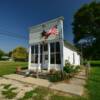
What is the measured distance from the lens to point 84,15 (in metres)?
31.5

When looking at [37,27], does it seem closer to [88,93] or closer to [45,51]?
[45,51]

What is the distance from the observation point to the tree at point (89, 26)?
30.4 m

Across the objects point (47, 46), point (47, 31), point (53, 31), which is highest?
point (47, 31)

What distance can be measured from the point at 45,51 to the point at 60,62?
7.70 ft

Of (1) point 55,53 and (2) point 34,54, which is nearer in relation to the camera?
(1) point 55,53

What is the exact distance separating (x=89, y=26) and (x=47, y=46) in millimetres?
19720

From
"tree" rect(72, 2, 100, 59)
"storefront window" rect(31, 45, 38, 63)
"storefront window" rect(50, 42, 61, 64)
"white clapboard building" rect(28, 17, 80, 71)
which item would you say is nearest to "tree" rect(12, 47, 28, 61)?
"tree" rect(72, 2, 100, 59)

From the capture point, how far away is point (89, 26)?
1223 inches

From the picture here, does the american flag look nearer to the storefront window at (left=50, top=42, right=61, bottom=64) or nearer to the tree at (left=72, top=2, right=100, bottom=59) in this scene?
the storefront window at (left=50, top=42, right=61, bottom=64)

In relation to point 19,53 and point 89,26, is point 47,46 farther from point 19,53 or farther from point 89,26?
point 19,53

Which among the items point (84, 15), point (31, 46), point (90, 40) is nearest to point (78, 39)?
point (90, 40)

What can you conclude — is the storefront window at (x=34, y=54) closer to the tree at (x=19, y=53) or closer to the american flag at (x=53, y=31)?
the american flag at (x=53, y=31)

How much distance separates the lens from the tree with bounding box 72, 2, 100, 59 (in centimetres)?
3039

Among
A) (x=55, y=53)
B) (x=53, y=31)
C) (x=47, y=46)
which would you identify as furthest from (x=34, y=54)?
(x=53, y=31)
